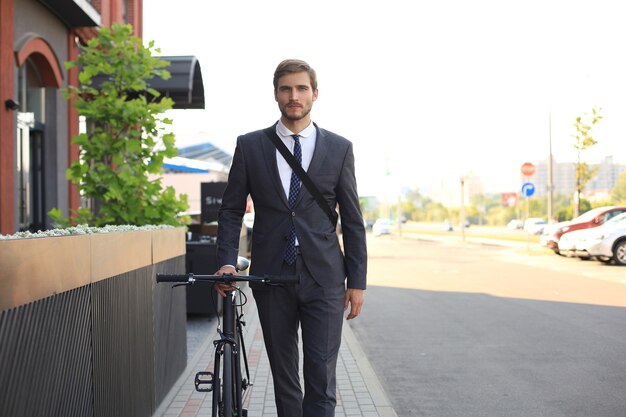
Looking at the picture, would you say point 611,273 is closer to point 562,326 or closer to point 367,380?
point 562,326

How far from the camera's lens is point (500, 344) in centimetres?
977

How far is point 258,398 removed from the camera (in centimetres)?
677

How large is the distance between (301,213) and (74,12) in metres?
12.0

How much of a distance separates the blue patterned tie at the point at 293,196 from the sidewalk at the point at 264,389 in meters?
1.24

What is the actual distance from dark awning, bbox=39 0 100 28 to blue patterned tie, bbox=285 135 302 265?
10981 mm

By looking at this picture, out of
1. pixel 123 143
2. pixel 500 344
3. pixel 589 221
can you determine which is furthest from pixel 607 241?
pixel 123 143

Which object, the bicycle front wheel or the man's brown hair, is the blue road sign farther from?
the bicycle front wheel

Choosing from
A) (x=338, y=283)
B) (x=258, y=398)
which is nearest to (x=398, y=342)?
(x=258, y=398)

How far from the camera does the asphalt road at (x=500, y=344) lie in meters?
6.89

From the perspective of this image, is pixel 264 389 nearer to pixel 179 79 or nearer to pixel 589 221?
Result: pixel 179 79

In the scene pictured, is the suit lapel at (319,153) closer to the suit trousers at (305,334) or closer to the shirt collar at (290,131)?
the shirt collar at (290,131)

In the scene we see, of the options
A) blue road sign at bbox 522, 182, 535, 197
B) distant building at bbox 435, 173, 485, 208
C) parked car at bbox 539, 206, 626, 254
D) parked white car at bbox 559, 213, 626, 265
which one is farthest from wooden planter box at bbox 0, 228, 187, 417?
distant building at bbox 435, 173, 485, 208

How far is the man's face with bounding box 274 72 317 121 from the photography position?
160 inches

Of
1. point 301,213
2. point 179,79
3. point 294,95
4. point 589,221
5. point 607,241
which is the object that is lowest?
point 607,241
